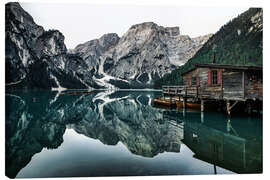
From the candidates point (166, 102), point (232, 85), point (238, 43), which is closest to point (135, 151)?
point (232, 85)

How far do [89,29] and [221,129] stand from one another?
10479 millimetres

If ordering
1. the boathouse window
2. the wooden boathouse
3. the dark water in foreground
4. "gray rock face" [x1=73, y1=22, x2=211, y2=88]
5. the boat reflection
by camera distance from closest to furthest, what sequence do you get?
the dark water in foreground < the boat reflection < the wooden boathouse < the boathouse window < "gray rock face" [x1=73, y1=22, x2=211, y2=88]

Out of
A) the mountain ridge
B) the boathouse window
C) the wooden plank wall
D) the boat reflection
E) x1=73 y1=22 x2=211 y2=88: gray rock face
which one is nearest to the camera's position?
the boat reflection

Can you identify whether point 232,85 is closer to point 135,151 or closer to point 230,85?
point 230,85

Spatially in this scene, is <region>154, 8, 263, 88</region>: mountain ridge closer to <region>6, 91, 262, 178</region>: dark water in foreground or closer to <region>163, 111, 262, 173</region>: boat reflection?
<region>163, 111, 262, 173</region>: boat reflection

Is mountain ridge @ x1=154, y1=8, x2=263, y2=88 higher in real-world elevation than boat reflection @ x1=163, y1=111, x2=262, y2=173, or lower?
higher

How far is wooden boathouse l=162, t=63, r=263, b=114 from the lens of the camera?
13617mm

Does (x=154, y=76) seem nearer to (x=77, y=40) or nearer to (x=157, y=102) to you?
(x=157, y=102)

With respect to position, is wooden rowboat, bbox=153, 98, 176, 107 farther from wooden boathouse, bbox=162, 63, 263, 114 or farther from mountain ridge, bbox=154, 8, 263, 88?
mountain ridge, bbox=154, 8, 263, 88

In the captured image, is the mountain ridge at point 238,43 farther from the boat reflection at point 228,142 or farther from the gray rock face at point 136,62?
the gray rock face at point 136,62

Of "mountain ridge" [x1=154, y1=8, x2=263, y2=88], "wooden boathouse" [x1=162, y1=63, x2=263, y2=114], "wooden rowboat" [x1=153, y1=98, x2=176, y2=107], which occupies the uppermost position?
"mountain ridge" [x1=154, y1=8, x2=263, y2=88]

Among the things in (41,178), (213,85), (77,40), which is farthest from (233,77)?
(41,178)

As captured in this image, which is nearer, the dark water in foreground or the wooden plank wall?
the dark water in foreground

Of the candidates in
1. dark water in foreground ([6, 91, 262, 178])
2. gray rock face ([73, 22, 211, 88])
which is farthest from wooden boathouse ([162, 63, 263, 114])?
gray rock face ([73, 22, 211, 88])
